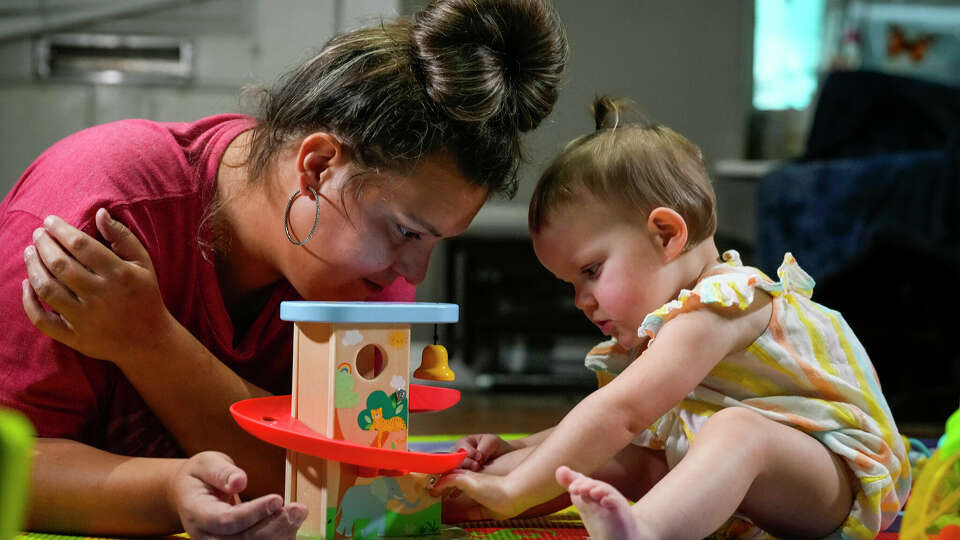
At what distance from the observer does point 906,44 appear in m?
3.43

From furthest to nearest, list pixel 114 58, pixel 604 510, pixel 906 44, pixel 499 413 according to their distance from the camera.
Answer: pixel 906 44 < pixel 114 58 < pixel 499 413 < pixel 604 510

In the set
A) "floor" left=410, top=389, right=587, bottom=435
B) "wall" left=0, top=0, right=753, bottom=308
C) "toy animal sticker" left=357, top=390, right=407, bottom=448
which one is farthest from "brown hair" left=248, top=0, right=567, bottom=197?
"wall" left=0, top=0, right=753, bottom=308

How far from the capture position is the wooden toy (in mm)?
820

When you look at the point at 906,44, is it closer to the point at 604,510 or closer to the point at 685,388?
the point at 685,388

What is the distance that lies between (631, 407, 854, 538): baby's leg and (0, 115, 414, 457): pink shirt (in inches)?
18.2

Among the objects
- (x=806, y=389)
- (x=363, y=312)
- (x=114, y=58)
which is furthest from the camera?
(x=114, y=58)

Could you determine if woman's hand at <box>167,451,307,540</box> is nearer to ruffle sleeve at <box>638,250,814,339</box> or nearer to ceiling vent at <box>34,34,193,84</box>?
ruffle sleeve at <box>638,250,814,339</box>

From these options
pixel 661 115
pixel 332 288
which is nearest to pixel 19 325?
pixel 332 288

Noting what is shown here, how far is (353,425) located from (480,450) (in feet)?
0.65

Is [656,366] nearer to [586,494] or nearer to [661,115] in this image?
[586,494]

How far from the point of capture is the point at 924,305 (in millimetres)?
2486

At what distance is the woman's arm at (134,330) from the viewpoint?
832mm

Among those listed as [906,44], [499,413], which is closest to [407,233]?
[499,413]

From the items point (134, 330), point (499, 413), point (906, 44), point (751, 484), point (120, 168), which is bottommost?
point (499, 413)
